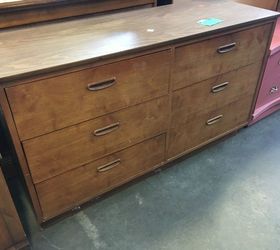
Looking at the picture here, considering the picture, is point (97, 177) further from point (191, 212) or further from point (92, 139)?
point (191, 212)

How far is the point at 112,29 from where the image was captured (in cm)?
126

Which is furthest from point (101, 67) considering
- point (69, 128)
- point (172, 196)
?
point (172, 196)

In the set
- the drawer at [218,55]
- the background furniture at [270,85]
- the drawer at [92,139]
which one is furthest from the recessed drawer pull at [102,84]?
the background furniture at [270,85]

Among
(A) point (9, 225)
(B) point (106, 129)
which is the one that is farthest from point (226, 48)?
(A) point (9, 225)

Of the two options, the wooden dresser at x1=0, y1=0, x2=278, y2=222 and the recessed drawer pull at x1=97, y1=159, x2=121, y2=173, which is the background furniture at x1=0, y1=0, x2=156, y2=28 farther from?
the recessed drawer pull at x1=97, y1=159, x2=121, y2=173

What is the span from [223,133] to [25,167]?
3.74ft

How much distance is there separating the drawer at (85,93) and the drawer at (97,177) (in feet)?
0.81

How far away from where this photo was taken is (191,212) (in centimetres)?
140

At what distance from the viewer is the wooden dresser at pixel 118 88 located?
100 centimetres

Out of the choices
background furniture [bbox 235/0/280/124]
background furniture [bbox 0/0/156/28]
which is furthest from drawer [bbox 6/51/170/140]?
background furniture [bbox 235/0/280/124]

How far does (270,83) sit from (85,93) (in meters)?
1.29

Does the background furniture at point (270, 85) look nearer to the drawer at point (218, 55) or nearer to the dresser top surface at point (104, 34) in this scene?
the drawer at point (218, 55)

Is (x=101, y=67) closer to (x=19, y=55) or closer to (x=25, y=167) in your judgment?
(x=19, y=55)

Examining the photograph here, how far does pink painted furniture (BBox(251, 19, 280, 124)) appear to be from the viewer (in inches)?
67.7
